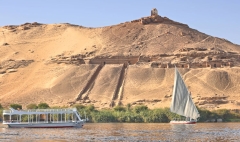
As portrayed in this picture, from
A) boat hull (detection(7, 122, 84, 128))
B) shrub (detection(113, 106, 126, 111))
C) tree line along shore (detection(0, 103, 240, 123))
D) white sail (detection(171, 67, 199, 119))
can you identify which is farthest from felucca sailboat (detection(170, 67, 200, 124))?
shrub (detection(113, 106, 126, 111))

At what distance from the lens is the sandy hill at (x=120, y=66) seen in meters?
76.2

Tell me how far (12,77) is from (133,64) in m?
19.3

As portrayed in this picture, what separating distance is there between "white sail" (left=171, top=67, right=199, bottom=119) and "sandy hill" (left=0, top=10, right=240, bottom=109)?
13174 mm

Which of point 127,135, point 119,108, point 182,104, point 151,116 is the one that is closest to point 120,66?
point 119,108

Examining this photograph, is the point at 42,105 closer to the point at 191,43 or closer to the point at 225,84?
the point at 225,84

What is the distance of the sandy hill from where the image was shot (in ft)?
250

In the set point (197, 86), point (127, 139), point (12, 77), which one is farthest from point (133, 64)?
point (127, 139)

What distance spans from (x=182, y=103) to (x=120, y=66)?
2961 cm

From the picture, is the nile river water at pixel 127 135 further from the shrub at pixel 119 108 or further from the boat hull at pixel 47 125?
the shrub at pixel 119 108

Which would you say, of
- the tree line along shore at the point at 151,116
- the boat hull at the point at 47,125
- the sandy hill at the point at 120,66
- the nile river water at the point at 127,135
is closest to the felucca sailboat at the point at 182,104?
the tree line along shore at the point at 151,116

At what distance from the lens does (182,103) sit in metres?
56.2

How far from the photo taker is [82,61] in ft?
283

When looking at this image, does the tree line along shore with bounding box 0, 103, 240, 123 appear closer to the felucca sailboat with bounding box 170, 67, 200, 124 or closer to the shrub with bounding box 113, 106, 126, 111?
the shrub with bounding box 113, 106, 126, 111

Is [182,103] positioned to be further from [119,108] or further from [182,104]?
[119,108]
